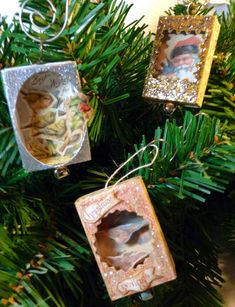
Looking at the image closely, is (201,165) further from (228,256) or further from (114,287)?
(228,256)

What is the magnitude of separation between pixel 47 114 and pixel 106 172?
0.09 metres

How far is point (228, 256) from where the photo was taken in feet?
1.79

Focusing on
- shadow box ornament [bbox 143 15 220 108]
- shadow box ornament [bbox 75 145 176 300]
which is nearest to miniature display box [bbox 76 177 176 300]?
shadow box ornament [bbox 75 145 176 300]

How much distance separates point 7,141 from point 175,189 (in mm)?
153

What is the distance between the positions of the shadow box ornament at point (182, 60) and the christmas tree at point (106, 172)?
0.02 metres

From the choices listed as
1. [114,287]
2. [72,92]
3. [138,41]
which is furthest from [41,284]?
[138,41]

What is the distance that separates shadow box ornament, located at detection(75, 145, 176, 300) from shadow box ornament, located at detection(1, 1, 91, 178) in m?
0.04

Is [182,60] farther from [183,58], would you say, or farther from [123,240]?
[123,240]

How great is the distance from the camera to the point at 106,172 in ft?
1.33

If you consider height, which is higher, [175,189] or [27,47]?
[27,47]

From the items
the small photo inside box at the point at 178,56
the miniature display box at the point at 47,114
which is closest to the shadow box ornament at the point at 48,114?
the miniature display box at the point at 47,114

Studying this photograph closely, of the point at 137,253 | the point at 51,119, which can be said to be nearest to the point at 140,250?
the point at 137,253

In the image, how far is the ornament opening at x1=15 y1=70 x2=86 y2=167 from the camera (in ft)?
1.12

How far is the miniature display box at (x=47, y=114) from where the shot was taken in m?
0.33
